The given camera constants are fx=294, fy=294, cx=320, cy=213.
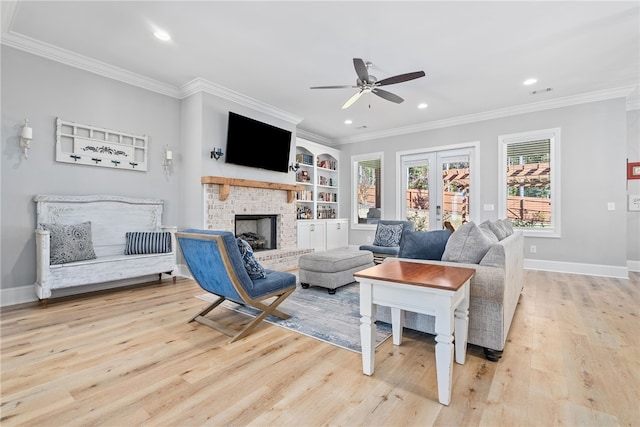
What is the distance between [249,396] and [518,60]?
4.55 meters

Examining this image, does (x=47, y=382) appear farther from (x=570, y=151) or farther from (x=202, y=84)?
(x=570, y=151)

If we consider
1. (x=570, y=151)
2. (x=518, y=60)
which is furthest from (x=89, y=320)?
(x=570, y=151)

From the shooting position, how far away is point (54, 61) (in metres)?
3.50

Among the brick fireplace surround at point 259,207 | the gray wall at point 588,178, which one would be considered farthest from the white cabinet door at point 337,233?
the gray wall at point 588,178

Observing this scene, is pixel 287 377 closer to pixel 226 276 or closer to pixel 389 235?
pixel 226 276

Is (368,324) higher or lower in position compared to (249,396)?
higher

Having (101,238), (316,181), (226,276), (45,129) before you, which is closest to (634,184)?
(316,181)

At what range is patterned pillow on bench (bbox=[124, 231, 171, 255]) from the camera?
392 cm

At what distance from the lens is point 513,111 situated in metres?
5.33

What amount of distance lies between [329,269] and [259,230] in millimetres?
2514

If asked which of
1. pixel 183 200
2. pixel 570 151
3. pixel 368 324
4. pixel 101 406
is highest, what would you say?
pixel 570 151

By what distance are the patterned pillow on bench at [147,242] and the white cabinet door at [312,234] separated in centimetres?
270

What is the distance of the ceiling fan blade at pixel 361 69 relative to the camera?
298 centimetres

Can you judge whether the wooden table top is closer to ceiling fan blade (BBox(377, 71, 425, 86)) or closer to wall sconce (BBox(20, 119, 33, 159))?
ceiling fan blade (BBox(377, 71, 425, 86))
